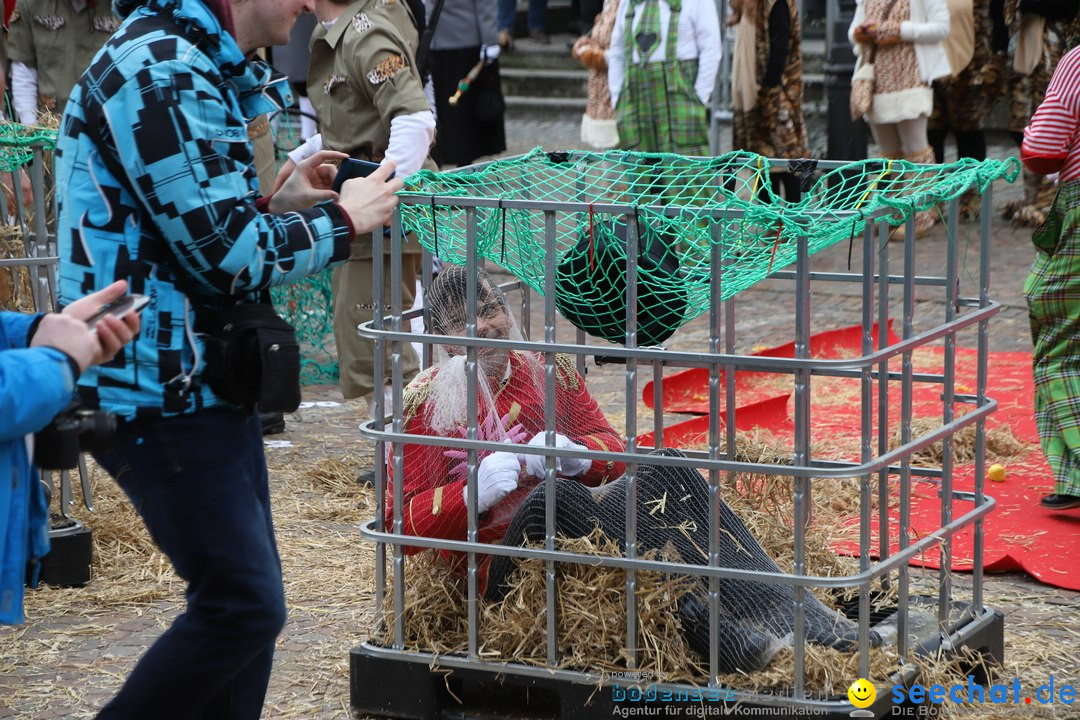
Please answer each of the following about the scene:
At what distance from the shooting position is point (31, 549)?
2752 mm

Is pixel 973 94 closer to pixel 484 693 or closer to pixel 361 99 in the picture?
pixel 361 99

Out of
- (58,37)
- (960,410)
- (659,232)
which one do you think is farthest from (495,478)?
(58,37)

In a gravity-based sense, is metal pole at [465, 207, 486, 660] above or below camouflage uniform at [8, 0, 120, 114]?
below

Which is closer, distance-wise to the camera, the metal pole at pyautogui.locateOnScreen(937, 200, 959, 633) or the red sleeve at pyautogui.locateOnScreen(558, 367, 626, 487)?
the metal pole at pyautogui.locateOnScreen(937, 200, 959, 633)

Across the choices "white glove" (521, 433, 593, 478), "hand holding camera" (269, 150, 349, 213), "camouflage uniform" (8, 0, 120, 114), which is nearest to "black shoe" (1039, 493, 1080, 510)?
"white glove" (521, 433, 593, 478)

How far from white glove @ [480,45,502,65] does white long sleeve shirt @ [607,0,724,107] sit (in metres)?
0.77

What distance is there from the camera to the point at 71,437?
257cm

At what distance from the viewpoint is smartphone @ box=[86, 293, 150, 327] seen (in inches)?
103

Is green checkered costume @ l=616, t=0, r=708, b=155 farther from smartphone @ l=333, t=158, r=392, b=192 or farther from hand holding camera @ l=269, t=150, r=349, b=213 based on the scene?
hand holding camera @ l=269, t=150, r=349, b=213

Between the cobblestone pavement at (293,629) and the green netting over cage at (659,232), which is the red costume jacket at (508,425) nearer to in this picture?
the green netting over cage at (659,232)

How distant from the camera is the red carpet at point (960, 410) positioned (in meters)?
4.83

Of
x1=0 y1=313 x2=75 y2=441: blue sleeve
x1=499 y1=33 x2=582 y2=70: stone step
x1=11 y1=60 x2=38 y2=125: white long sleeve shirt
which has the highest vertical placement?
x1=499 y1=33 x2=582 y2=70: stone step

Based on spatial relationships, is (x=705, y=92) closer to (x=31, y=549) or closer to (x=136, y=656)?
(x=136, y=656)

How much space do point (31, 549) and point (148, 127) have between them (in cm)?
81
